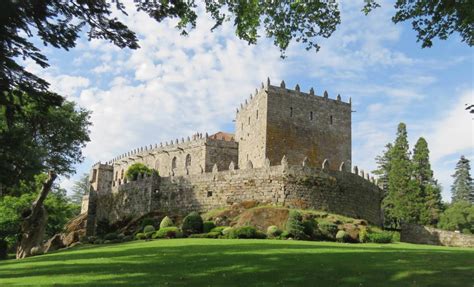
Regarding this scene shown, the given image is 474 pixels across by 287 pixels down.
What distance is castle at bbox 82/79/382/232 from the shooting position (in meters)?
37.1

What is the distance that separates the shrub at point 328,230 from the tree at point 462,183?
64.0m

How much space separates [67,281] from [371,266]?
8.82 meters

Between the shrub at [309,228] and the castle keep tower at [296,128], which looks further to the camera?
the castle keep tower at [296,128]

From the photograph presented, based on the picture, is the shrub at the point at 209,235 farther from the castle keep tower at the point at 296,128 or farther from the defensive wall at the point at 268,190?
the castle keep tower at the point at 296,128

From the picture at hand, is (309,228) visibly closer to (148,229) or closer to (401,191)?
(148,229)

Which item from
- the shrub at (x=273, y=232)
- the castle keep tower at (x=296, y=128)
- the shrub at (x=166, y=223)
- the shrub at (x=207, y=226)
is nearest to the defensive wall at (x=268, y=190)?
the shrub at (x=166, y=223)

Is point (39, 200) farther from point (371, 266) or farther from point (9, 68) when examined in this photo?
point (371, 266)

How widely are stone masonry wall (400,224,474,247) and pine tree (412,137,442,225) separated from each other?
51.2 ft

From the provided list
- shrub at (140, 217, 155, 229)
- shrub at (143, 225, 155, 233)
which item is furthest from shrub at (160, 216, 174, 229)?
shrub at (140, 217, 155, 229)

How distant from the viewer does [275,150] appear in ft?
156

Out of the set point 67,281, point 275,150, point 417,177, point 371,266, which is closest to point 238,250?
point 371,266

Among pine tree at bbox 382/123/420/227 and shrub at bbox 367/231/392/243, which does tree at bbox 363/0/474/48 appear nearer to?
shrub at bbox 367/231/392/243

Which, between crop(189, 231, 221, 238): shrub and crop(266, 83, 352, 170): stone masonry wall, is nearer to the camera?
crop(189, 231, 221, 238): shrub

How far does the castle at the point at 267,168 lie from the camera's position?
3712 cm
